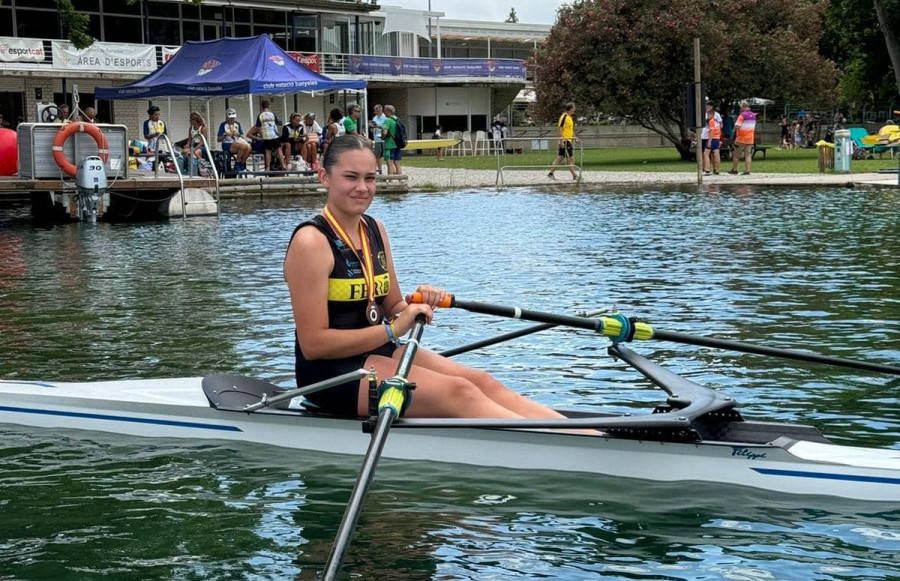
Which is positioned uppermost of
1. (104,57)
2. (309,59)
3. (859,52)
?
→ (859,52)

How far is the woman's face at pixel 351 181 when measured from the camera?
5785 millimetres

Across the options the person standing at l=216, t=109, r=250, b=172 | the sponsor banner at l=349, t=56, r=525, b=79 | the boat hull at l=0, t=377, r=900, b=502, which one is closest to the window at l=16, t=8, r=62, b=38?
the sponsor banner at l=349, t=56, r=525, b=79

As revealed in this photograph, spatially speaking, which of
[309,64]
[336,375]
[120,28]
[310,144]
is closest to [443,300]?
[336,375]

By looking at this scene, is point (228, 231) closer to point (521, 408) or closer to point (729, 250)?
point (729, 250)

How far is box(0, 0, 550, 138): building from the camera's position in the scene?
4700 centimetres

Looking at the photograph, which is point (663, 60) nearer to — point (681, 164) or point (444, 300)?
point (681, 164)

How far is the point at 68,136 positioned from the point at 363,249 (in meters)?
17.7

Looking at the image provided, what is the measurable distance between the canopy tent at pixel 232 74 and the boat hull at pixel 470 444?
71.8 ft

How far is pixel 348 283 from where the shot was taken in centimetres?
590

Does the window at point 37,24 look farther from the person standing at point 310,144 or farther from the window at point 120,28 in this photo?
the person standing at point 310,144

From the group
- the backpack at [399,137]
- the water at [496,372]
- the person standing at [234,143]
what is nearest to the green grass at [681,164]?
the backpack at [399,137]

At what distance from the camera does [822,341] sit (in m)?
9.45

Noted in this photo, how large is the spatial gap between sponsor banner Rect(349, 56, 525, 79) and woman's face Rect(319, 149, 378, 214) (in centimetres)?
5398

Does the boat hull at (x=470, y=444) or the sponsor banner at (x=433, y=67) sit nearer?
the boat hull at (x=470, y=444)
